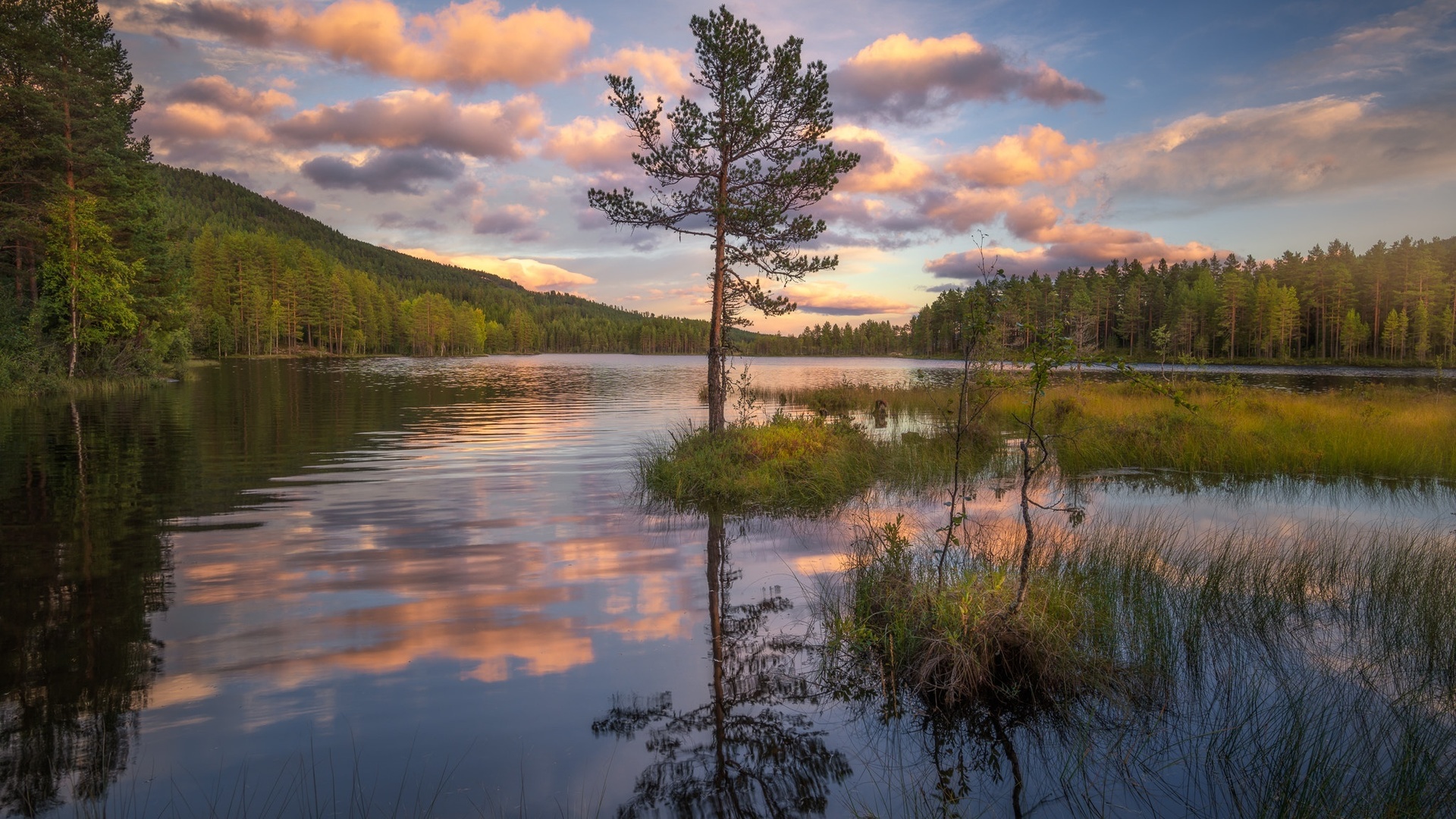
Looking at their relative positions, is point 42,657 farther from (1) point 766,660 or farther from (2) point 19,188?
(2) point 19,188

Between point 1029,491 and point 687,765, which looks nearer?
point 687,765

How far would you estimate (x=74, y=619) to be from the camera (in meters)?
7.10

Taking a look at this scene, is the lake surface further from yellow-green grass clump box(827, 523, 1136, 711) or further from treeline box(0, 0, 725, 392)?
treeline box(0, 0, 725, 392)

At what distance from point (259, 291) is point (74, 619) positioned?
96746 mm

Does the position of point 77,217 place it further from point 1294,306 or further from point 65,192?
point 1294,306

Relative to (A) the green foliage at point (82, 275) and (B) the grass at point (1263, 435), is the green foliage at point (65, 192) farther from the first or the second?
(B) the grass at point (1263, 435)

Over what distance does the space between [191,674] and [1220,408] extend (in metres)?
23.9

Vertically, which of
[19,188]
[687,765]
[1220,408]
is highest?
[19,188]

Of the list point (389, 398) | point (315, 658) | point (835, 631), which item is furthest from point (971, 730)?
point (389, 398)

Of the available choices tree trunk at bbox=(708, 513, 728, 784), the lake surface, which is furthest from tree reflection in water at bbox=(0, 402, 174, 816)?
tree trunk at bbox=(708, 513, 728, 784)

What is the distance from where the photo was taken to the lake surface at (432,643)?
15.0ft

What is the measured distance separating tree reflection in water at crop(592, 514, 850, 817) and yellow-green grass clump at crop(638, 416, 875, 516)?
6.45 metres

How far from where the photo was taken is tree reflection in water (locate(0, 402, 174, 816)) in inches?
182

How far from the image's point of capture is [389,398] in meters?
37.8
